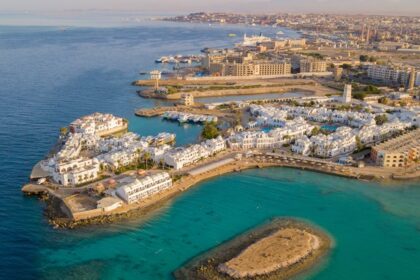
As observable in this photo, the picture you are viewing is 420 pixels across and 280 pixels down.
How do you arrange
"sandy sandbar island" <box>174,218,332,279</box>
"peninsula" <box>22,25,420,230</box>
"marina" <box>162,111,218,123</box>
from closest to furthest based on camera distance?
"sandy sandbar island" <box>174,218,332,279</box> < "peninsula" <box>22,25,420,230</box> < "marina" <box>162,111,218,123</box>

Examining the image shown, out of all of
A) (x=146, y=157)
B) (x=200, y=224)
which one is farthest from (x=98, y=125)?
(x=200, y=224)

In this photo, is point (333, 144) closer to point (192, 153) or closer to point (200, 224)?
point (192, 153)

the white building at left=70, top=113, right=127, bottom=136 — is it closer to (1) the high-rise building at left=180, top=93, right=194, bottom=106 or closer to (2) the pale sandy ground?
(1) the high-rise building at left=180, top=93, right=194, bottom=106

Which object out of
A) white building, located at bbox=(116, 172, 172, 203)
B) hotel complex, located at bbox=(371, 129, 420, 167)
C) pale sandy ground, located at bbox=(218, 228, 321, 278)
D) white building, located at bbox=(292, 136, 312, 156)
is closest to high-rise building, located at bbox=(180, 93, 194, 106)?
white building, located at bbox=(292, 136, 312, 156)

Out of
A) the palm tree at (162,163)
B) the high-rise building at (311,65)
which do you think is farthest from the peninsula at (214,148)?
the high-rise building at (311,65)

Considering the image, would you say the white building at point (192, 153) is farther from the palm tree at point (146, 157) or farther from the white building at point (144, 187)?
the white building at point (144, 187)

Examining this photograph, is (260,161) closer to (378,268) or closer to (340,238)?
(340,238)

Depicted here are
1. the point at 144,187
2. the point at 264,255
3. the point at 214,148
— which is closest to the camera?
the point at 264,255
